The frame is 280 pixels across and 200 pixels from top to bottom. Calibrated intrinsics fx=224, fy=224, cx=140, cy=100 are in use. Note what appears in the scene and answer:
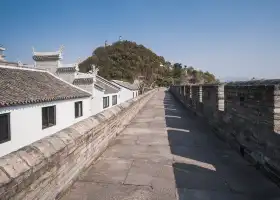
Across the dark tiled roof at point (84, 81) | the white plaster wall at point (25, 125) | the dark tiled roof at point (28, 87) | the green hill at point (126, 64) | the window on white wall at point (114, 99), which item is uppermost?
the green hill at point (126, 64)

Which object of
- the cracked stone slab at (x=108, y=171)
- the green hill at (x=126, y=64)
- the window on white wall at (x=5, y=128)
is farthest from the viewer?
the green hill at (x=126, y=64)

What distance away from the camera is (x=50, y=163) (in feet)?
9.05

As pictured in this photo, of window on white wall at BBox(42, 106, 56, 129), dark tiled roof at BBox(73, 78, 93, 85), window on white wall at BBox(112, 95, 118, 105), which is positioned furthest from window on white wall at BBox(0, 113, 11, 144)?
window on white wall at BBox(112, 95, 118, 105)

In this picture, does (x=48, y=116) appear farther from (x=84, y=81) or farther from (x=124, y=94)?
(x=124, y=94)

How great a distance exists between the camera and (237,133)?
20.7 ft

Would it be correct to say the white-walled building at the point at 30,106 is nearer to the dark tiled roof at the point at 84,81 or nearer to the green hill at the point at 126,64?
the dark tiled roof at the point at 84,81

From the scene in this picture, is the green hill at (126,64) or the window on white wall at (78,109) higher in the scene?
the green hill at (126,64)

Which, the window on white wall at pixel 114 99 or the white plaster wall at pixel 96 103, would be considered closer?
the white plaster wall at pixel 96 103

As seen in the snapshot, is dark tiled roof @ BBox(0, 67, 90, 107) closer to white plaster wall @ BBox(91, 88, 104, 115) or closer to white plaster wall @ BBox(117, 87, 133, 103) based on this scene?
white plaster wall @ BBox(91, 88, 104, 115)

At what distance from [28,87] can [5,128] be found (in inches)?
165

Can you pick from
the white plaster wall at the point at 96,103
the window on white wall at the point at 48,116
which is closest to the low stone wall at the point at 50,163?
the window on white wall at the point at 48,116

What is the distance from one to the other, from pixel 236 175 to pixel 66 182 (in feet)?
10.4

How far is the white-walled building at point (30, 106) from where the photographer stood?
10.9 metres

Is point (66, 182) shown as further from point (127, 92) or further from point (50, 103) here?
point (127, 92)
